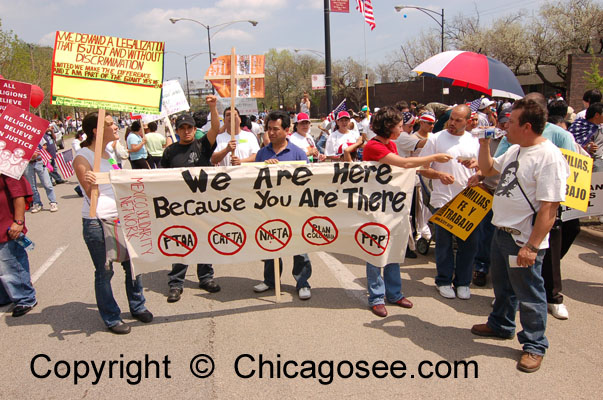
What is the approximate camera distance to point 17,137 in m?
4.41

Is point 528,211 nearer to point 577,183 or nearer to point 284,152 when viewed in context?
point 577,183

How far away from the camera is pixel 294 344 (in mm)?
3711

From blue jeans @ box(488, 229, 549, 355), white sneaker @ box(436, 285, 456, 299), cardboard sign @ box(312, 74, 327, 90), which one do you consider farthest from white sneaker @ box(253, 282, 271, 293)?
cardboard sign @ box(312, 74, 327, 90)

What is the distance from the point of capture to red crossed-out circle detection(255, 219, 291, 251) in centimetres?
434

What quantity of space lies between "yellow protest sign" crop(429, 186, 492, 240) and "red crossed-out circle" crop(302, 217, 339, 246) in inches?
44.0

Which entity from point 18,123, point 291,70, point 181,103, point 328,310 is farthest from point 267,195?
point 291,70

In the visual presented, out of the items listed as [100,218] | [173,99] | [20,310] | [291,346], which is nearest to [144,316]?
[100,218]

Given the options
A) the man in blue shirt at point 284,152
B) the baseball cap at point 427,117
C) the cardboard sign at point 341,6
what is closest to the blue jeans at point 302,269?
the man in blue shirt at point 284,152

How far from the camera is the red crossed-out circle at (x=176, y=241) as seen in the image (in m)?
4.20

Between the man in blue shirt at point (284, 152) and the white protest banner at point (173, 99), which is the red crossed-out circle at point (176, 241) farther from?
the white protest banner at point (173, 99)

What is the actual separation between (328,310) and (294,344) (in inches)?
30.5

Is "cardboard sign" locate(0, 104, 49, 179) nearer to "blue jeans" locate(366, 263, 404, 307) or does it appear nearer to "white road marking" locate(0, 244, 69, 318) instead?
"white road marking" locate(0, 244, 69, 318)

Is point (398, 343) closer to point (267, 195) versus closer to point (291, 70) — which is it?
point (267, 195)

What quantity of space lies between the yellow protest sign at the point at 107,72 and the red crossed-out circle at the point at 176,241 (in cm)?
114
